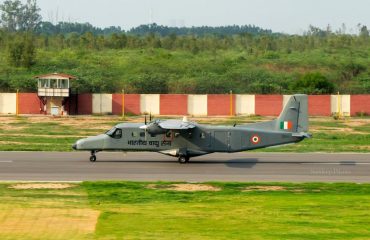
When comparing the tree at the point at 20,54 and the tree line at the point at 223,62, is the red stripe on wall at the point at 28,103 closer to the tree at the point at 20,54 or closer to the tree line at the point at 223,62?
the tree line at the point at 223,62

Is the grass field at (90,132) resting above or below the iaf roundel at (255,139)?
below

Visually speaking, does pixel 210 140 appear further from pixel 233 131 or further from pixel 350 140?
pixel 350 140

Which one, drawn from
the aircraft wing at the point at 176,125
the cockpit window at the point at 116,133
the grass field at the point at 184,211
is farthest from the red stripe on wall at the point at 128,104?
the grass field at the point at 184,211

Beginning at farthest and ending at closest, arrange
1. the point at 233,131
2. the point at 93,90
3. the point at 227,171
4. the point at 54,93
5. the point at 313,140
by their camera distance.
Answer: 1. the point at 93,90
2. the point at 54,93
3. the point at 313,140
4. the point at 233,131
5. the point at 227,171

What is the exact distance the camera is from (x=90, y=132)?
201 feet

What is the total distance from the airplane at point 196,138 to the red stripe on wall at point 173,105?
3716cm

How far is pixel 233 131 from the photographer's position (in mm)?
42625

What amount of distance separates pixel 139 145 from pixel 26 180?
323 inches

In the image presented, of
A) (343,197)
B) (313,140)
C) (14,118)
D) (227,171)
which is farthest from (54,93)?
(343,197)

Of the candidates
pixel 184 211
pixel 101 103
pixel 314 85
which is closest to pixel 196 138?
pixel 184 211

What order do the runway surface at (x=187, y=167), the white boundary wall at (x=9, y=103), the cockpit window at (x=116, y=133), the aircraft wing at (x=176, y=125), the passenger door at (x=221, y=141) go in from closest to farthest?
the runway surface at (x=187, y=167)
the aircraft wing at (x=176, y=125)
the passenger door at (x=221, y=141)
the cockpit window at (x=116, y=133)
the white boundary wall at (x=9, y=103)

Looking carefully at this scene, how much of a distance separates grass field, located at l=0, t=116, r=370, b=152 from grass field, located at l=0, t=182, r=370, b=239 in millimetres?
16210

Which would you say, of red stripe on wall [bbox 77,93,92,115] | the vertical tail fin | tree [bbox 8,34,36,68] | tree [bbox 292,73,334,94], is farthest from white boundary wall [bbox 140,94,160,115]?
the vertical tail fin

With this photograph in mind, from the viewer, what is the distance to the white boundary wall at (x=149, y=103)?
80438 mm
